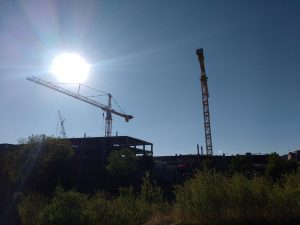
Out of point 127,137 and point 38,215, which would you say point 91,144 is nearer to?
point 127,137

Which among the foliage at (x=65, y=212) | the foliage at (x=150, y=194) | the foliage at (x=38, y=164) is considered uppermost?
the foliage at (x=38, y=164)

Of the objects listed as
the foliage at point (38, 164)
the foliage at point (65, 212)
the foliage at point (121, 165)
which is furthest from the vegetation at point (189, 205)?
the foliage at point (121, 165)

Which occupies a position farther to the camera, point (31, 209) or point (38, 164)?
point (38, 164)

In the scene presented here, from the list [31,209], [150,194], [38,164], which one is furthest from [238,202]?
[38,164]

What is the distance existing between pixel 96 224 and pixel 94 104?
114478 millimetres

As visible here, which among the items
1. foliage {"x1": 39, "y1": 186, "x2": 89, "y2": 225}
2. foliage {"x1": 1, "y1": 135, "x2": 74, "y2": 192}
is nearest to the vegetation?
foliage {"x1": 39, "y1": 186, "x2": 89, "y2": 225}

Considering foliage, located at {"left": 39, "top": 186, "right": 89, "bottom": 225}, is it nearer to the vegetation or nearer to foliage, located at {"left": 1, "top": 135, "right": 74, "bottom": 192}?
the vegetation

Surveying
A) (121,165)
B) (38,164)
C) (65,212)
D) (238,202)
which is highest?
(121,165)

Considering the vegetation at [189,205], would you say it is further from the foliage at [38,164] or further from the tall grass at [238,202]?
the foliage at [38,164]

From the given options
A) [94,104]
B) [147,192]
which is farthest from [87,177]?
[147,192]

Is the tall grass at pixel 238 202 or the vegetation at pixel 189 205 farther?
the tall grass at pixel 238 202

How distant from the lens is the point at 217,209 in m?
12.8

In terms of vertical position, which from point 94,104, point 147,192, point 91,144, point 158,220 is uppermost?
point 94,104

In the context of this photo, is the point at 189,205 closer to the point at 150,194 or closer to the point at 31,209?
the point at 150,194
